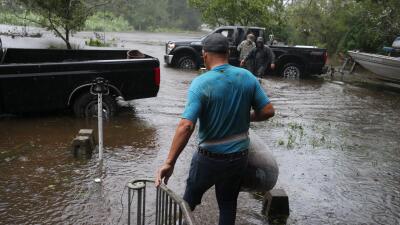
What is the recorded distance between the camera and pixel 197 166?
3477mm

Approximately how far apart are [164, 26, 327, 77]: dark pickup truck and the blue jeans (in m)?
13.0

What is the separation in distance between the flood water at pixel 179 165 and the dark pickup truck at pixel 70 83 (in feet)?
1.17

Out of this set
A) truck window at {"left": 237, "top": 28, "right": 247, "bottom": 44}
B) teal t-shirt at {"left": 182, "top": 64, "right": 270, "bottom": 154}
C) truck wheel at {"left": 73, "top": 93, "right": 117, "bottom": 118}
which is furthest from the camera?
truck window at {"left": 237, "top": 28, "right": 247, "bottom": 44}

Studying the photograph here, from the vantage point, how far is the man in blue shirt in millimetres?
3227

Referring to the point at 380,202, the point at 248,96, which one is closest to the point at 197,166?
the point at 248,96

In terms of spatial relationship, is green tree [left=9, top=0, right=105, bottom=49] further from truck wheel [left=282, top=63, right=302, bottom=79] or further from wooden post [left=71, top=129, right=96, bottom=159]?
wooden post [left=71, top=129, right=96, bottom=159]

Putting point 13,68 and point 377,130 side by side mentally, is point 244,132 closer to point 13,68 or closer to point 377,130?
point 13,68

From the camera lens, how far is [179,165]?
6.52 meters

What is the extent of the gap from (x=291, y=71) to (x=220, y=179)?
1382cm

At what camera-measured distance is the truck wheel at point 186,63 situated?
17000 millimetres

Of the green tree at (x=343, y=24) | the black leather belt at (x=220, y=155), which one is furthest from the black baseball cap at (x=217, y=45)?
the green tree at (x=343, y=24)

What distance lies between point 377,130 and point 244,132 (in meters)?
6.74

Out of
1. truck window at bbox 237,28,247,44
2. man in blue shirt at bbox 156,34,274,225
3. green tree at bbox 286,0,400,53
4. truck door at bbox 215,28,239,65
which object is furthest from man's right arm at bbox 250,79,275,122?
green tree at bbox 286,0,400,53

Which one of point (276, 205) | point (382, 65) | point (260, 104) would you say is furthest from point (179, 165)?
point (382, 65)
